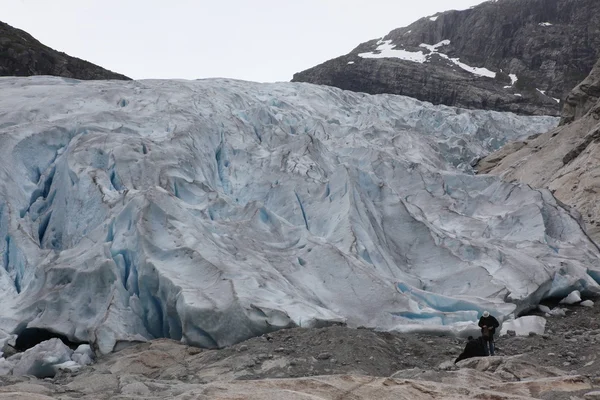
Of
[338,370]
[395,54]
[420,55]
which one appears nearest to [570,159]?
[338,370]

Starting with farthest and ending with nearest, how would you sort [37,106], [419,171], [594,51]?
[594,51]
[419,171]
[37,106]

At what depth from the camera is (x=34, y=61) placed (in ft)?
111

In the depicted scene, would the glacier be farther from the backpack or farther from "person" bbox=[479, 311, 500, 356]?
the backpack

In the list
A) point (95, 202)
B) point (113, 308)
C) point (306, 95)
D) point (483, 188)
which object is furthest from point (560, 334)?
point (306, 95)

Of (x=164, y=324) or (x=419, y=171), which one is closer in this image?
(x=164, y=324)

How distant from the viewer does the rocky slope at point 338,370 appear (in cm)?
521

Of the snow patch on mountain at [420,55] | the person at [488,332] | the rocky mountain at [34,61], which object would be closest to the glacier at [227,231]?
the person at [488,332]

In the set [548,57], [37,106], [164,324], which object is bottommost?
[164,324]

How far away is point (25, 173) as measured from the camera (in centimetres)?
1241

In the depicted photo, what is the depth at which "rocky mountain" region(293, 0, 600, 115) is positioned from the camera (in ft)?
169

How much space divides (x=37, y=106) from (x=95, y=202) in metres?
5.22

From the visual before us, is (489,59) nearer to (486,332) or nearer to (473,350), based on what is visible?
(486,332)

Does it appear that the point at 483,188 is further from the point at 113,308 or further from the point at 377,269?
the point at 113,308

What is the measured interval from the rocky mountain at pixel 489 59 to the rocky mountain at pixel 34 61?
25534 mm
